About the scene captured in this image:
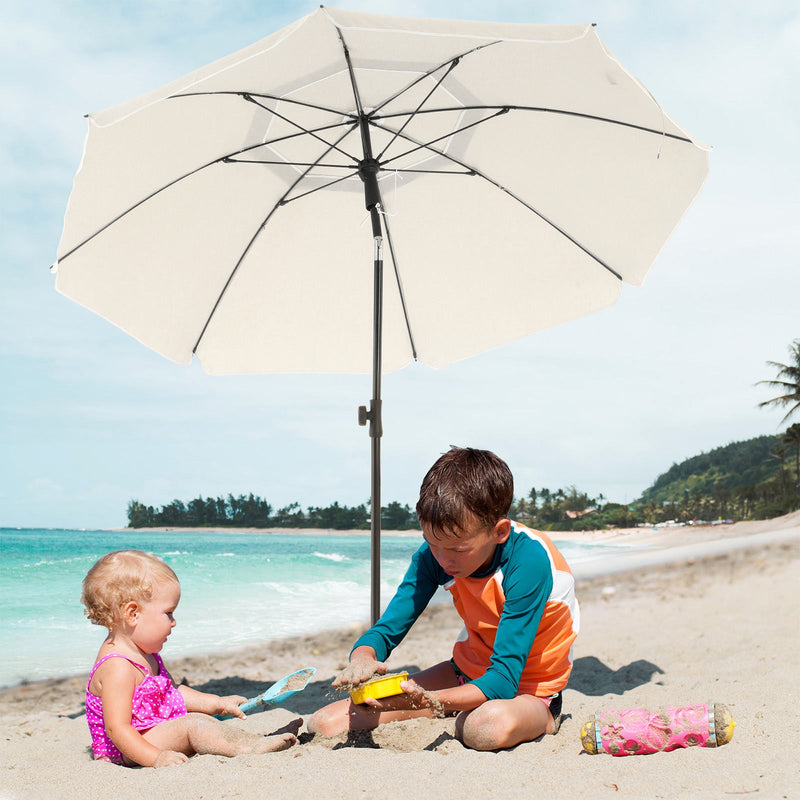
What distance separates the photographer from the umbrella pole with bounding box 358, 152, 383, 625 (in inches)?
124

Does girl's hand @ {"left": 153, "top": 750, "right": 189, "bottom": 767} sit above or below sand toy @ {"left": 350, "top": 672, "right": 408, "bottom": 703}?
below

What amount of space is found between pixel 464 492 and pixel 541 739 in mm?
839

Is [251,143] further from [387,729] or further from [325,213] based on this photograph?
[387,729]

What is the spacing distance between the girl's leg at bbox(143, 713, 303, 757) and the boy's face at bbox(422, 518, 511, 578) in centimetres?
70

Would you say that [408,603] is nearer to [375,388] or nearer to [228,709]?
[228,709]

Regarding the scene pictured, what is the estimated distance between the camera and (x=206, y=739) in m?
1.99

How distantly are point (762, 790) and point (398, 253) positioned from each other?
2815mm

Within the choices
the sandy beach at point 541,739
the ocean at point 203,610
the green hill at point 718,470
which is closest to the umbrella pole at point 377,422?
the sandy beach at point 541,739

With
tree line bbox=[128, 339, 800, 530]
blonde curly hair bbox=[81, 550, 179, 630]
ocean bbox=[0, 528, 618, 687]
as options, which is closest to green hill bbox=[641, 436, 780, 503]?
tree line bbox=[128, 339, 800, 530]

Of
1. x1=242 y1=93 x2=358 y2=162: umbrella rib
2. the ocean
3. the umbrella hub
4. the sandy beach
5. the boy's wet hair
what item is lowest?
the ocean

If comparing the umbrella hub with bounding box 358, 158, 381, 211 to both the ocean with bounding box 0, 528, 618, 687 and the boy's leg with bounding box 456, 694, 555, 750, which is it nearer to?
the boy's leg with bounding box 456, 694, 555, 750

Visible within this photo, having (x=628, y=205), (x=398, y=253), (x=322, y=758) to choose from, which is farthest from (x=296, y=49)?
(x=322, y=758)

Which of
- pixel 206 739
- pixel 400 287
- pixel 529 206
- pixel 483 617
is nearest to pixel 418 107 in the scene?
pixel 529 206

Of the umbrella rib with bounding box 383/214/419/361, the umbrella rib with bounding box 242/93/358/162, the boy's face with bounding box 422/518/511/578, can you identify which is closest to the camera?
the boy's face with bounding box 422/518/511/578
